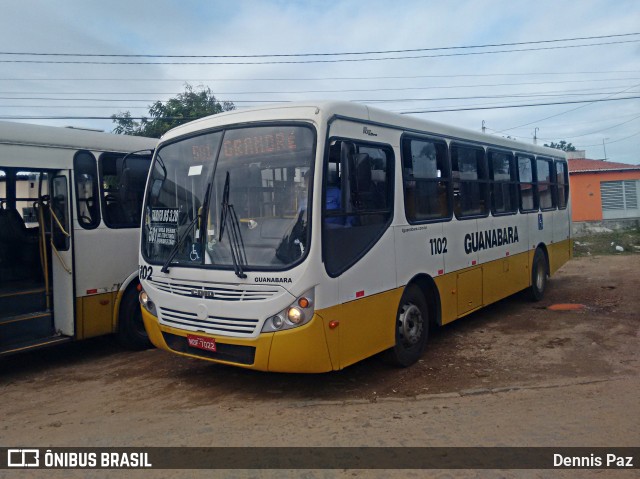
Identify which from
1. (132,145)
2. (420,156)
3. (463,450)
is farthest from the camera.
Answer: (132,145)

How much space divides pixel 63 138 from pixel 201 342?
3.55 meters

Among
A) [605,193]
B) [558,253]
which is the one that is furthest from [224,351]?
[605,193]

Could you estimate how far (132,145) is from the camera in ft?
25.8

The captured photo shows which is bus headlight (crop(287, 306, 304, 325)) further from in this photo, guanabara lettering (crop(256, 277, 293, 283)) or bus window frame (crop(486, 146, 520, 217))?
bus window frame (crop(486, 146, 520, 217))

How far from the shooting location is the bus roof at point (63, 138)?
637 cm

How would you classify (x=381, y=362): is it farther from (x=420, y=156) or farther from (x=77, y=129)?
(x=77, y=129)

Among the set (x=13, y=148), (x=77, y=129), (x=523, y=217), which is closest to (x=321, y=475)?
(x=13, y=148)

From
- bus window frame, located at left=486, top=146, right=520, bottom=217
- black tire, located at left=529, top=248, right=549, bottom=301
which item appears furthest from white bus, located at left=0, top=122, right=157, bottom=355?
black tire, located at left=529, top=248, right=549, bottom=301

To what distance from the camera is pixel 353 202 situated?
5.39 meters

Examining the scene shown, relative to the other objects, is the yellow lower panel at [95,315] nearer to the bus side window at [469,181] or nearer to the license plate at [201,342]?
the license plate at [201,342]

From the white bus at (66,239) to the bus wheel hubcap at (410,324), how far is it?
3.75 metres

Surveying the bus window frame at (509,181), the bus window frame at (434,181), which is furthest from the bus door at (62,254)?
the bus window frame at (509,181)

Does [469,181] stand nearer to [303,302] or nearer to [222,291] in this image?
[303,302]

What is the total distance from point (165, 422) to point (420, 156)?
4260 mm
